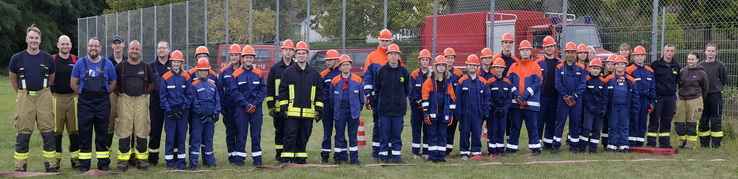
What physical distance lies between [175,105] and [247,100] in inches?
39.7

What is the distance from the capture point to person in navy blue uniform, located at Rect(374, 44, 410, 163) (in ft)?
32.7

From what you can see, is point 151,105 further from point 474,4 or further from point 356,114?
point 474,4

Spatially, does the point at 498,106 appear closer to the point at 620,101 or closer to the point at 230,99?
the point at 620,101

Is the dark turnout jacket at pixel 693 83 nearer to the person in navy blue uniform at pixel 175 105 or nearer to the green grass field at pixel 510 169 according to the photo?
the green grass field at pixel 510 169

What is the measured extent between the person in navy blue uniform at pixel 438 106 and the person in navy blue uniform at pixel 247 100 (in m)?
2.17

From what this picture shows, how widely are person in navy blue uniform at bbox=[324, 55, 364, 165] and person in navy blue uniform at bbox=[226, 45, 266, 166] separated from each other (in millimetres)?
968

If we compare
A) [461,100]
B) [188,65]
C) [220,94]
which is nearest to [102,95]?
[220,94]

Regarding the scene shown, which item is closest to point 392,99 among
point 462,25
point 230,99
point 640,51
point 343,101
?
point 343,101

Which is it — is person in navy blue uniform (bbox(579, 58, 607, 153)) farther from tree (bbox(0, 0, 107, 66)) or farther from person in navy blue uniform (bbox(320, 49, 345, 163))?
tree (bbox(0, 0, 107, 66))

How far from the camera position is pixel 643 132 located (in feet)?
39.2

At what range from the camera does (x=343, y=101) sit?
33.0ft

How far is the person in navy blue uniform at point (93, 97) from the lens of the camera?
8.97m

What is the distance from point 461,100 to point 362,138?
8.19ft

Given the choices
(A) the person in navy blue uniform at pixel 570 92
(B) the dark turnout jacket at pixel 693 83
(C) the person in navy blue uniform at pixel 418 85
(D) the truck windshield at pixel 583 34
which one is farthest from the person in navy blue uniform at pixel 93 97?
(B) the dark turnout jacket at pixel 693 83
